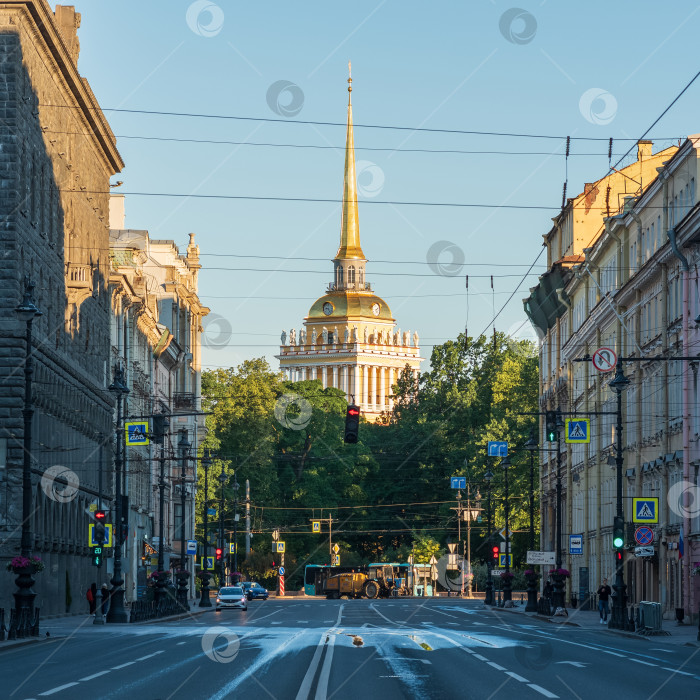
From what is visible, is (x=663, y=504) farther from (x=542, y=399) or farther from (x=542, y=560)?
(x=542, y=399)

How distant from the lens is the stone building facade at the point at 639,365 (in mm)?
55906

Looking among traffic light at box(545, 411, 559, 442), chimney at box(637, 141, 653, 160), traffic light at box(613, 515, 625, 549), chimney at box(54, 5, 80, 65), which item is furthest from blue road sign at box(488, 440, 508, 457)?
chimney at box(54, 5, 80, 65)

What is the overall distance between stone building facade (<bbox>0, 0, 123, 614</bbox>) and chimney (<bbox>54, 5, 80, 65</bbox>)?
88 mm

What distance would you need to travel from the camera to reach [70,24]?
225 ft

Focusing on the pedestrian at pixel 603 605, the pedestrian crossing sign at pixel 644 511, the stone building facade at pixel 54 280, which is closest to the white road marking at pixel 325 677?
the pedestrian crossing sign at pixel 644 511

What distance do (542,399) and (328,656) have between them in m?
71.2

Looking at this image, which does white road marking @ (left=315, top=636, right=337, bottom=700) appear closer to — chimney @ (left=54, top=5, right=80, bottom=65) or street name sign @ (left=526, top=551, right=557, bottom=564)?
street name sign @ (left=526, top=551, right=557, bottom=564)

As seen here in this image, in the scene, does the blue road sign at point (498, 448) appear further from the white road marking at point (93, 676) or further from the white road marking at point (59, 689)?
the white road marking at point (59, 689)

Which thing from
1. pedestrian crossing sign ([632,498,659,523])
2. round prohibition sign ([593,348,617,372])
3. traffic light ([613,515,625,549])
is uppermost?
round prohibition sign ([593,348,617,372])

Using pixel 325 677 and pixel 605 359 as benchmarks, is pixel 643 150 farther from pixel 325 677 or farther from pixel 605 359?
pixel 325 677

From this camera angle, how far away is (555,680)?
23922 mm

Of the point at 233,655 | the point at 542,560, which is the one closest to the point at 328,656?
the point at 233,655

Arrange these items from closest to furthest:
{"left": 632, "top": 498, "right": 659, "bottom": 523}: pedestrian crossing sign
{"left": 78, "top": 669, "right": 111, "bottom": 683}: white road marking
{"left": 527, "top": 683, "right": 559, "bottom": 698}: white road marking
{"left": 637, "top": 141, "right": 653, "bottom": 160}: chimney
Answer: {"left": 527, "top": 683, "right": 559, "bottom": 698}: white road marking
{"left": 78, "top": 669, "right": 111, "bottom": 683}: white road marking
{"left": 632, "top": 498, "right": 659, "bottom": 523}: pedestrian crossing sign
{"left": 637, "top": 141, "right": 653, "bottom": 160}: chimney

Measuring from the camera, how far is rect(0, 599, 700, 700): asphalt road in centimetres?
2175
